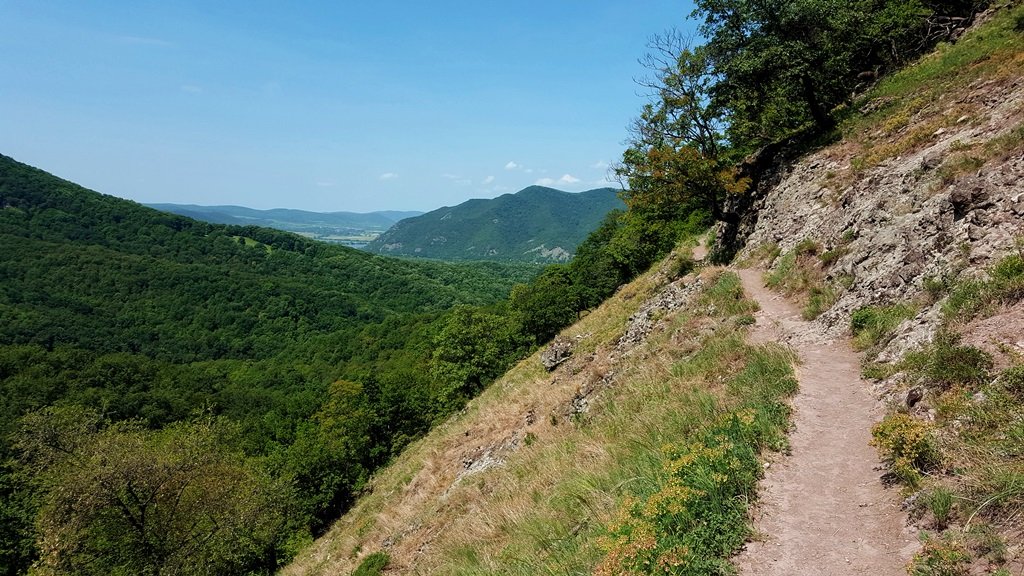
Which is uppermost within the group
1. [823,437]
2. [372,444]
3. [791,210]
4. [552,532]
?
[791,210]

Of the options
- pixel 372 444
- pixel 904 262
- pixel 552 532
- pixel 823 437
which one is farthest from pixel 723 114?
pixel 372 444

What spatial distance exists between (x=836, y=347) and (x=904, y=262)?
2.93m

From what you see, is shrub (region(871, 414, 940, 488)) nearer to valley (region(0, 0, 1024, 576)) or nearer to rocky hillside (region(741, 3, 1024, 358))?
valley (region(0, 0, 1024, 576))

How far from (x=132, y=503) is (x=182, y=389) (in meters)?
70.2

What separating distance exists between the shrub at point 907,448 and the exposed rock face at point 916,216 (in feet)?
11.0

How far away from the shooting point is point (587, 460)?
9070mm

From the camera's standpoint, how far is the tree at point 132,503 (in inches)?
790

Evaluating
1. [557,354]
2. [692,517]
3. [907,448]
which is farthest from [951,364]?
[557,354]

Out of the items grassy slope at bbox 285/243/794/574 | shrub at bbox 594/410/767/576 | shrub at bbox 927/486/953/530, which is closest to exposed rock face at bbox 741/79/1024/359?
grassy slope at bbox 285/243/794/574

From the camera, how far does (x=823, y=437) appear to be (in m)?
6.68

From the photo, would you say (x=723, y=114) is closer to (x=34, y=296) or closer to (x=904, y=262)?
(x=904, y=262)

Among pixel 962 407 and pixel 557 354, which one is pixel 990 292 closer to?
pixel 962 407

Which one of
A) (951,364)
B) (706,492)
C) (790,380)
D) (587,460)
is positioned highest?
(951,364)

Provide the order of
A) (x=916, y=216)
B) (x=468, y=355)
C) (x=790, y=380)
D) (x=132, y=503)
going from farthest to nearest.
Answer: (x=468, y=355), (x=132, y=503), (x=916, y=216), (x=790, y=380)
